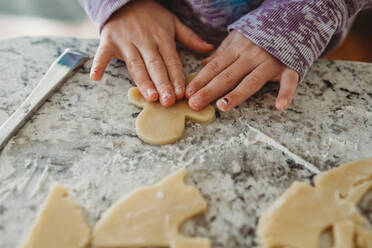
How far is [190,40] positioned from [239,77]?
0.21 metres

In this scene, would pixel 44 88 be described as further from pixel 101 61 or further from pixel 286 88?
pixel 286 88

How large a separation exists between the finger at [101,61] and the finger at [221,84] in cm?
23

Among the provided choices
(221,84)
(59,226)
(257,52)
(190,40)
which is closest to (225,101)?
(221,84)

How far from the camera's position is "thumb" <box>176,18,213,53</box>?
90 cm

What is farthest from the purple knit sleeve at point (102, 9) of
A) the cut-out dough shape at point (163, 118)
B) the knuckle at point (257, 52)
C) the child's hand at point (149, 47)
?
the knuckle at point (257, 52)

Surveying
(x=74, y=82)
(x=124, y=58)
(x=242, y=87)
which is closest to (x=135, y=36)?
(x=124, y=58)

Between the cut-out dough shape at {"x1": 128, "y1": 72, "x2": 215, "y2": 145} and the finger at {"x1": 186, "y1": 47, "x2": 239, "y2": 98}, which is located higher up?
the finger at {"x1": 186, "y1": 47, "x2": 239, "y2": 98}

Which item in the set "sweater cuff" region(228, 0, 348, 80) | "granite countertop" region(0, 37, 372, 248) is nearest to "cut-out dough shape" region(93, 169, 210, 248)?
"granite countertop" region(0, 37, 372, 248)

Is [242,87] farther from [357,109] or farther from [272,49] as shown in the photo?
[357,109]

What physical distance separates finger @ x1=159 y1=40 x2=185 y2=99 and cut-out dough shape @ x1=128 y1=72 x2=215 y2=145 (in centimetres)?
3

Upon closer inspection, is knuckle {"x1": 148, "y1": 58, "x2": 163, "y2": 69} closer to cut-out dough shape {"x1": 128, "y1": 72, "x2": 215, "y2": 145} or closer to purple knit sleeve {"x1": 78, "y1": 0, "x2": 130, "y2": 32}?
cut-out dough shape {"x1": 128, "y1": 72, "x2": 215, "y2": 145}

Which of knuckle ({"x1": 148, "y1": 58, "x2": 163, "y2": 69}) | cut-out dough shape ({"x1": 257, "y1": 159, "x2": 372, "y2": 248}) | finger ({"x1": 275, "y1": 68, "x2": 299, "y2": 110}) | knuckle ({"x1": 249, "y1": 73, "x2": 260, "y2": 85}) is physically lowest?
cut-out dough shape ({"x1": 257, "y1": 159, "x2": 372, "y2": 248})

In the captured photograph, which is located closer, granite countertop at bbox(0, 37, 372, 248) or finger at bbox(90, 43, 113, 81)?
granite countertop at bbox(0, 37, 372, 248)

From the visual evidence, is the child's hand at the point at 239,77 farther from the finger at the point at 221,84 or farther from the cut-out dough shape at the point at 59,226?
the cut-out dough shape at the point at 59,226
